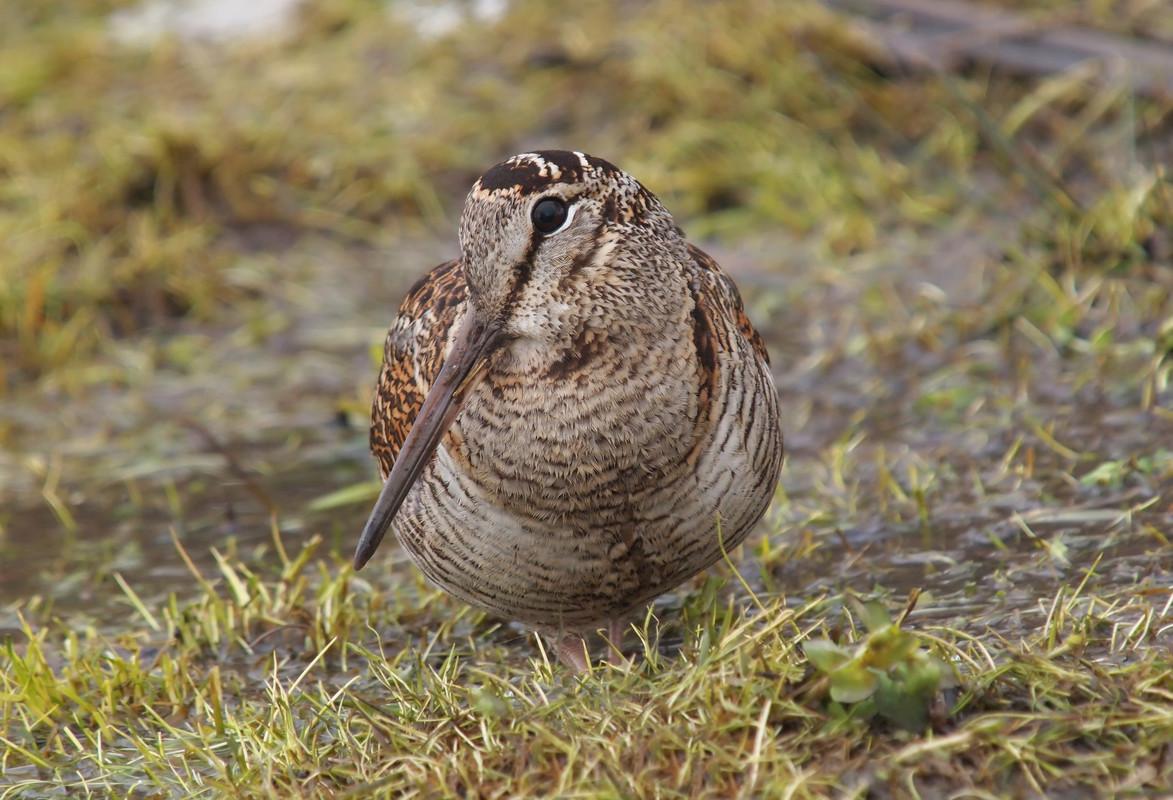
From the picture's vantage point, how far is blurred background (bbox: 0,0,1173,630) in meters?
4.55

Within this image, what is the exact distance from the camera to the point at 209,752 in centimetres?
334

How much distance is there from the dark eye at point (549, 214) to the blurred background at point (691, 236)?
48.5 inches

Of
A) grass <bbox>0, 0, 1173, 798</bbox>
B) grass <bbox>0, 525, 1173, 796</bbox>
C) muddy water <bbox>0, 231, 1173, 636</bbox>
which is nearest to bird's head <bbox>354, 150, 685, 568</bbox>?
grass <bbox>0, 525, 1173, 796</bbox>

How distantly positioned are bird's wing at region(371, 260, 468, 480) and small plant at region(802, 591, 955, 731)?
1.04 metres

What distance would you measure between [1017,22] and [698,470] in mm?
3799

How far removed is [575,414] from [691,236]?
313 cm

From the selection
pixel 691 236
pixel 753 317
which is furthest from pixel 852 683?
pixel 691 236

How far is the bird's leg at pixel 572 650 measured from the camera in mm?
3564

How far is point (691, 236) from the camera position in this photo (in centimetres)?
634

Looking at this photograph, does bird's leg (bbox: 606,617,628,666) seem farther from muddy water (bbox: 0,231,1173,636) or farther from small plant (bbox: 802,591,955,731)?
small plant (bbox: 802,591,955,731)

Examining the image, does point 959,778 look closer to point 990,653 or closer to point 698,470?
point 990,653

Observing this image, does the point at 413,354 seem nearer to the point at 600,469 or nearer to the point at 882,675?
the point at 600,469

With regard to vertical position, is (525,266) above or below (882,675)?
above

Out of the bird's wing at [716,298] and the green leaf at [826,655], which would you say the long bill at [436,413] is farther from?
the green leaf at [826,655]
